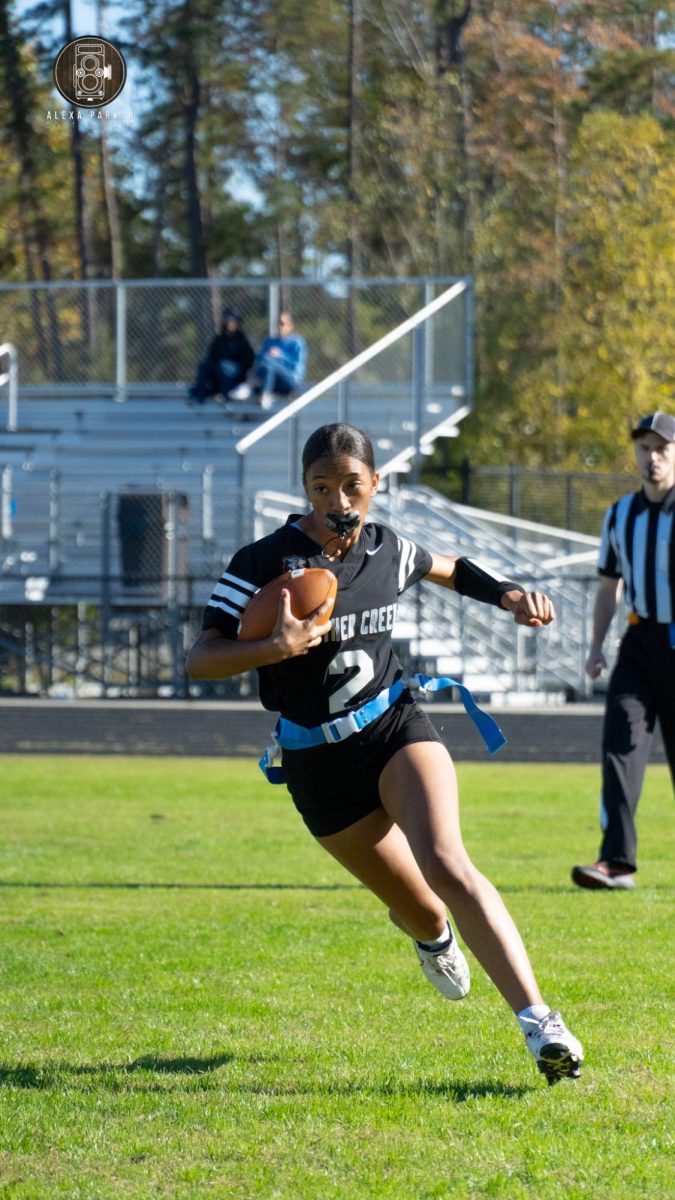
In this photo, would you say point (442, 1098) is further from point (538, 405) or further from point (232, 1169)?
point (538, 405)

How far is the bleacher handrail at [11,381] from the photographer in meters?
23.2

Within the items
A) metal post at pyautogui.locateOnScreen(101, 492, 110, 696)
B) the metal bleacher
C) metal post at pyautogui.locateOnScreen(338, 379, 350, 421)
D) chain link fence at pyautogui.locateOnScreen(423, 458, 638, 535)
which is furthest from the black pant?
chain link fence at pyautogui.locateOnScreen(423, 458, 638, 535)

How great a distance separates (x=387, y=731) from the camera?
4625 millimetres

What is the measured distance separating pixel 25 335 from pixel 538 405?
12.0 metres

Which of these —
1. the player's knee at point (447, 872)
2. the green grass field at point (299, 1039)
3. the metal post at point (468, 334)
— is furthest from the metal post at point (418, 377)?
the player's knee at point (447, 872)

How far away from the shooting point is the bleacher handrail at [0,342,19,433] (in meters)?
23.2

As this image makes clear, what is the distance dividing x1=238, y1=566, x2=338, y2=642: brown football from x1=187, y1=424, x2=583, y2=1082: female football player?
0.14 feet

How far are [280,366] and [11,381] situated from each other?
366cm

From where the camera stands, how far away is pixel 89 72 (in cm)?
1416

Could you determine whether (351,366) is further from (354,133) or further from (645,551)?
(354,133)

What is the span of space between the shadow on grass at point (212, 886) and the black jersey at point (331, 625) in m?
3.46

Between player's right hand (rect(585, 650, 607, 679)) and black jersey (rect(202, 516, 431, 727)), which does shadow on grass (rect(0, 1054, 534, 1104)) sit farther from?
→ player's right hand (rect(585, 650, 607, 679))

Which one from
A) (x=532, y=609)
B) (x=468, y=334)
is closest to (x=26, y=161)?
(x=468, y=334)

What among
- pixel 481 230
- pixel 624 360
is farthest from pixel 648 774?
pixel 481 230
